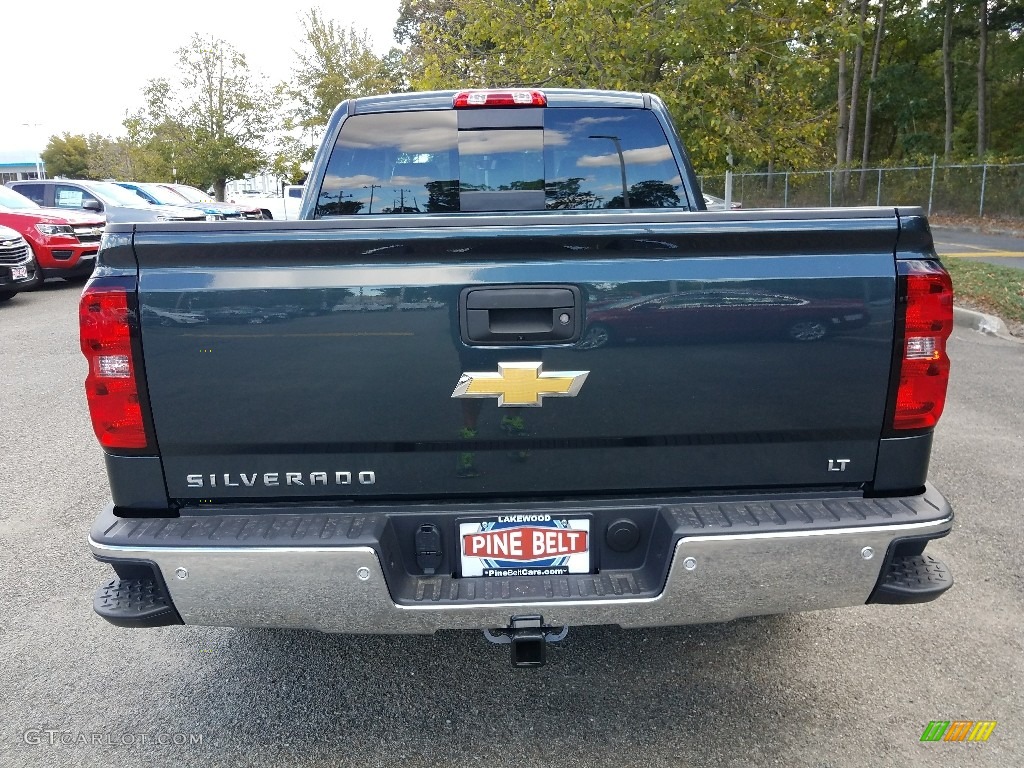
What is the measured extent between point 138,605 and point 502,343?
1328 millimetres

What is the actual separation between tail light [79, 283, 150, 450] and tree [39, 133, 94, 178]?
289 feet

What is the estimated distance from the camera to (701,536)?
7.50ft

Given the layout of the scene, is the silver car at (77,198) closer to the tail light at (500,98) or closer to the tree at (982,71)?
the tail light at (500,98)

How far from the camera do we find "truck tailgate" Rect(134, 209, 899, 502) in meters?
2.28

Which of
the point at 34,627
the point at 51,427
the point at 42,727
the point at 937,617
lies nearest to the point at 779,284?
the point at 937,617

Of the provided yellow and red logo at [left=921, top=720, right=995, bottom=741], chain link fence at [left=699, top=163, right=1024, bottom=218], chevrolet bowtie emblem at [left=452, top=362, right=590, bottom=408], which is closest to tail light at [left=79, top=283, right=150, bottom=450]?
chevrolet bowtie emblem at [left=452, top=362, right=590, bottom=408]

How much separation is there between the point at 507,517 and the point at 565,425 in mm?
330

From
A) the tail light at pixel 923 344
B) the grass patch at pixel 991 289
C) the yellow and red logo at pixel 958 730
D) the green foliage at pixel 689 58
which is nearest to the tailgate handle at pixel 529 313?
the tail light at pixel 923 344

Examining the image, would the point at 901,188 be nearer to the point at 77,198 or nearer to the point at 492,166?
the point at 77,198

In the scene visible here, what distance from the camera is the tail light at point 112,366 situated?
227cm

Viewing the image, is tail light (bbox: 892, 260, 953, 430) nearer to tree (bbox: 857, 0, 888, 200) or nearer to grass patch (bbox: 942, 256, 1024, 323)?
grass patch (bbox: 942, 256, 1024, 323)

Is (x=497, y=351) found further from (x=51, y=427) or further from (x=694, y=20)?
(x=694, y=20)

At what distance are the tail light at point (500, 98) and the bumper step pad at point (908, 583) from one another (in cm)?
244

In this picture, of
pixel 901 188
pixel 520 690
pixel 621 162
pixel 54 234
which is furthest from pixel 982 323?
pixel 901 188
